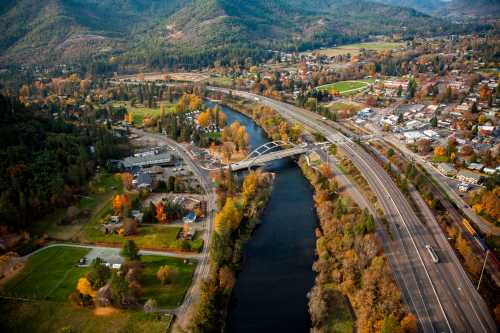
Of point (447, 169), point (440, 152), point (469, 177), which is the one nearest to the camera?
point (469, 177)

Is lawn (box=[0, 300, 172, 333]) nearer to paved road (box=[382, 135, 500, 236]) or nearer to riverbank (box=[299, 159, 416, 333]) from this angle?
riverbank (box=[299, 159, 416, 333])

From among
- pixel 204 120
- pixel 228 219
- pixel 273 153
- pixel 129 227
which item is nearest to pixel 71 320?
pixel 129 227

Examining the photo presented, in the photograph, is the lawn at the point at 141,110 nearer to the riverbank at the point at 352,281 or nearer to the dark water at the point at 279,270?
the dark water at the point at 279,270

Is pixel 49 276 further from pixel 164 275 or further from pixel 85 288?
pixel 164 275

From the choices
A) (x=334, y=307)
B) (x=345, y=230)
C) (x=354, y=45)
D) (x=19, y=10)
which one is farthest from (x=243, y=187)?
(x=19, y=10)

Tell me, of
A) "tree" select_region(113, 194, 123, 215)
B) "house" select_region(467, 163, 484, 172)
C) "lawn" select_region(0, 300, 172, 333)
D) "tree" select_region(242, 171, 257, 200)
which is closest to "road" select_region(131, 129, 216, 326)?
"lawn" select_region(0, 300, 172, 333)

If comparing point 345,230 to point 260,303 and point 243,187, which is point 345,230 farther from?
point 243,187

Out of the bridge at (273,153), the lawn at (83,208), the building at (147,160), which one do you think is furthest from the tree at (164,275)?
the building at (147,160)
